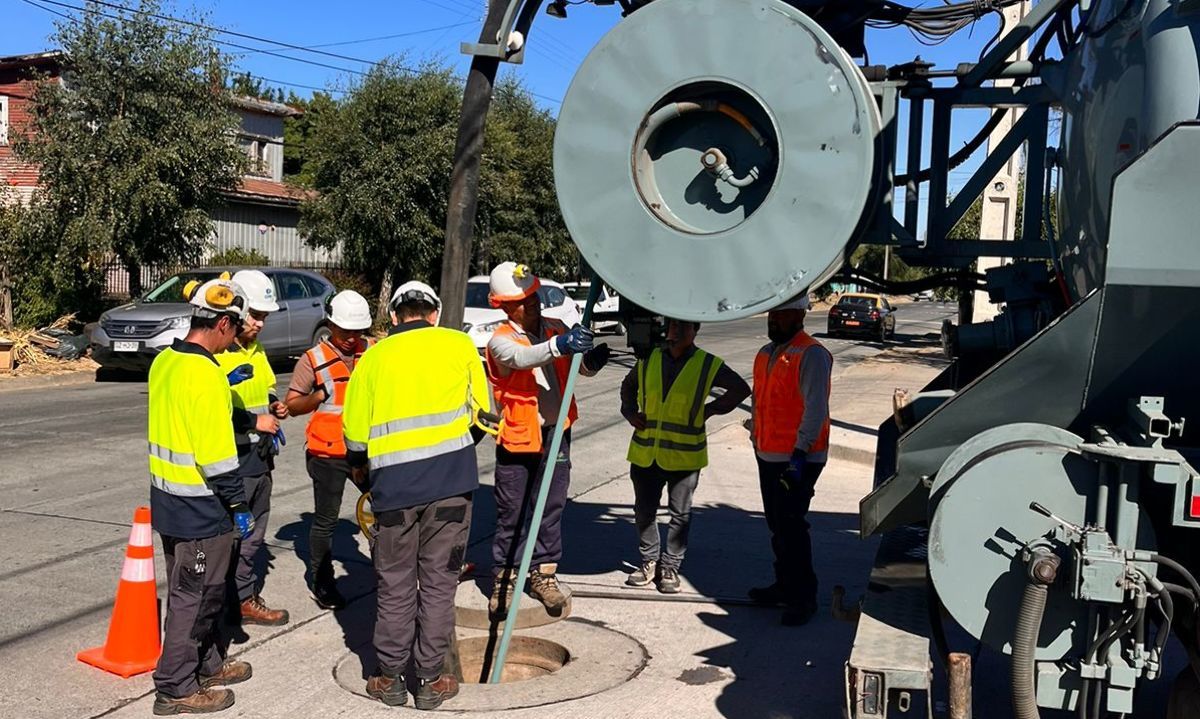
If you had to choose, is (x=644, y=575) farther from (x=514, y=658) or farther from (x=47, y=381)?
(x=47, y=381)

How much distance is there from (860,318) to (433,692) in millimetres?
32200

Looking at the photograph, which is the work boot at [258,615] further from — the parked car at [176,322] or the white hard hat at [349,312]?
the parked car at [176,322]

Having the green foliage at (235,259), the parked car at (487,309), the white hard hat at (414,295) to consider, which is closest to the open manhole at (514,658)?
the white hard hat at (414,295)

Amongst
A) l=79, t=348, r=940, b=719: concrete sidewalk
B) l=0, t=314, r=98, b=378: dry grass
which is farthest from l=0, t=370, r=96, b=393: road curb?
l=79, t=348, r=940, b=719: concrete sidewalk

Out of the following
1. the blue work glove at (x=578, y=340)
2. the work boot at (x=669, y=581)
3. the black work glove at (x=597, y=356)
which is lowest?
the work boot at (x=669, y=581)

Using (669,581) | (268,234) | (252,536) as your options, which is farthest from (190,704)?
(268,234)

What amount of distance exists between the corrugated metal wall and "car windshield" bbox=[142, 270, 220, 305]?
13304mm

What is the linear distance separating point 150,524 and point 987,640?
3750 mm

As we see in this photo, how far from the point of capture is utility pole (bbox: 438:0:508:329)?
17.9ft

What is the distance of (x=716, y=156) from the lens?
4.10 meters

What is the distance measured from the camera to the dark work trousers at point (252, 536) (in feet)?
18.8

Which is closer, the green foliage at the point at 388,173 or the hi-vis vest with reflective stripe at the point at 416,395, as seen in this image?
the hi-vis vest with reflective stripe at the point at 416,395

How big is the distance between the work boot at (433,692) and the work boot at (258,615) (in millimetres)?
1333

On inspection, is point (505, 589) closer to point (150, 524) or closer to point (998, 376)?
point (150, 524)
